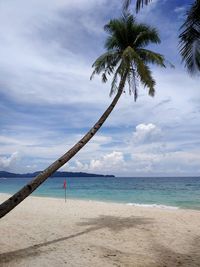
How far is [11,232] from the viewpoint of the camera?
10.1 meters

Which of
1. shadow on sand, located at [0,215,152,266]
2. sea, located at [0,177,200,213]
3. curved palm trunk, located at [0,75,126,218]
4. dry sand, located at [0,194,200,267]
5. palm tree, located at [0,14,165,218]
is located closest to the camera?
curved palm trunk, located at [0,75,126,218]

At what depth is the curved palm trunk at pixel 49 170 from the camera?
21.9 feet

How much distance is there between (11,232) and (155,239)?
4408 mm

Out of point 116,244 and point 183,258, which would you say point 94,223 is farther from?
point 183,258

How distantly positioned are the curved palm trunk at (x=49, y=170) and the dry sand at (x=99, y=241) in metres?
1.26

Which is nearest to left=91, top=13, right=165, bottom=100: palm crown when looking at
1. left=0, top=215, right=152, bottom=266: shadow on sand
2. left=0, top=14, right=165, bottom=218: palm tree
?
left=0, top=14, right=165, bottom=218: palm tree

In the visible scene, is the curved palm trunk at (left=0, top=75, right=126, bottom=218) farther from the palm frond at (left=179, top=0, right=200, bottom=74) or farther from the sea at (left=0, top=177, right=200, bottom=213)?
the sea at (left=0, top=177, right=200, bottom=213)

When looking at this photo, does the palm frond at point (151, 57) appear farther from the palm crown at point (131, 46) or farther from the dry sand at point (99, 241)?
the dry sand at point (99, 241)

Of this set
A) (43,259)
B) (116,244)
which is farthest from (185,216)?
(43,259)

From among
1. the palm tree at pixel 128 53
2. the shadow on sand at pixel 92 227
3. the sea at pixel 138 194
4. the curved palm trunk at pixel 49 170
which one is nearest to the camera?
the curved palm trunk at pixel 49 170

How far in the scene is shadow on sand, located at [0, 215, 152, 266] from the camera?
7.39 meters

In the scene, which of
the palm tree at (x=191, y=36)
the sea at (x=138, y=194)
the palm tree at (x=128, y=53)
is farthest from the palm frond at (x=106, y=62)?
the sea at (x=138, y=194)

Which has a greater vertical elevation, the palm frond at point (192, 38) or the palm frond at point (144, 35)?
the palm frond at point (144, 35)

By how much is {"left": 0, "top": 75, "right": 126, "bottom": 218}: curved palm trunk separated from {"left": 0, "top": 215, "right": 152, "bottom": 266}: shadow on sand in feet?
4.26
